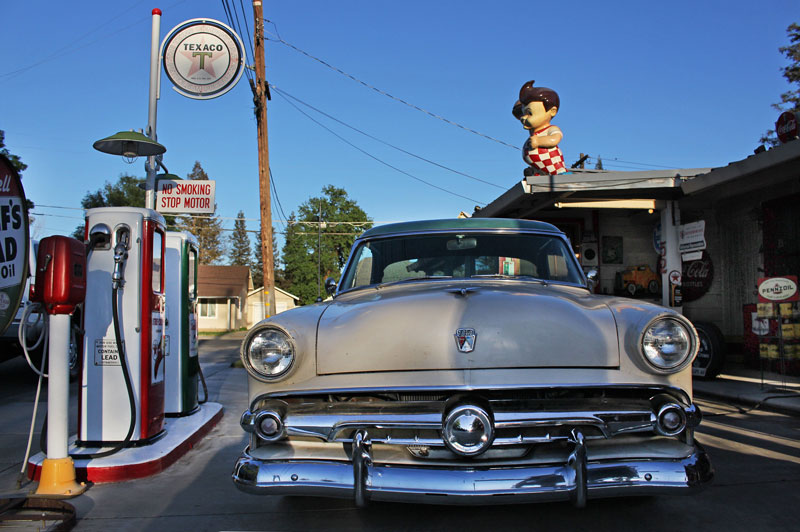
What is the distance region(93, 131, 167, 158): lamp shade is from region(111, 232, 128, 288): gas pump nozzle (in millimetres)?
1783

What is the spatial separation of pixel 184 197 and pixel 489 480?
6.06 metres

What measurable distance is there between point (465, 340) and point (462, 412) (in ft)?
1.07

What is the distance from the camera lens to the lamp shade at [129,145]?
18.9ft

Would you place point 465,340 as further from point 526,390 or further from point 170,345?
point 170,345

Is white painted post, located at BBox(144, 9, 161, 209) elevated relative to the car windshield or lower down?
elevated

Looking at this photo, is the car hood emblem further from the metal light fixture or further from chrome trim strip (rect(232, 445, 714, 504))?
the metal light fixture

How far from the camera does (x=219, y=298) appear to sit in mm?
42750

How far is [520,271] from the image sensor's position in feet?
12.7

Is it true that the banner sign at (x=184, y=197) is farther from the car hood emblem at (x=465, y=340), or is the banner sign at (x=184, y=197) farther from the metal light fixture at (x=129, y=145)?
the car hood emblem at (x=465, y=340)

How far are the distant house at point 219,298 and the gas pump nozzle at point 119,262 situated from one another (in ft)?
124

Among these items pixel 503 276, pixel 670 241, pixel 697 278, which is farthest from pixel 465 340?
pixel 697 278

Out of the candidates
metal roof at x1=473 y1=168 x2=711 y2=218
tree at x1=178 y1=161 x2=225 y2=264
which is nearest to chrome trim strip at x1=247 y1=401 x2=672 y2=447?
metal roof at x1=473 y1=168 x2=711 y2=218

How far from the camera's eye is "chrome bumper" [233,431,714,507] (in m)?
2.27

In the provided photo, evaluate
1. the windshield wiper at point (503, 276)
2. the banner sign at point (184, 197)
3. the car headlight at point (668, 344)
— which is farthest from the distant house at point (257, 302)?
the car headlight at point (668, 344)
